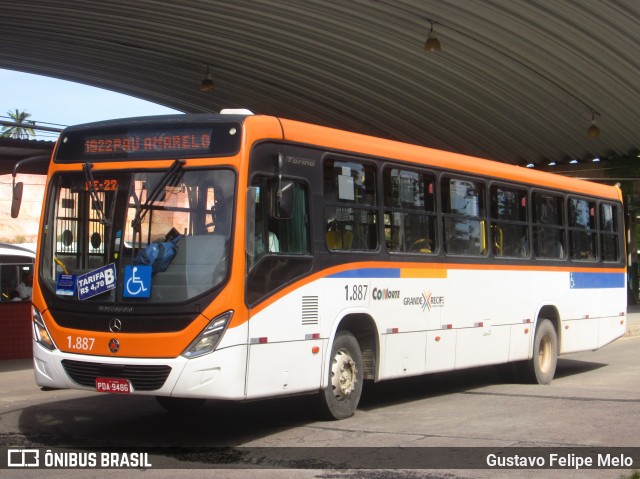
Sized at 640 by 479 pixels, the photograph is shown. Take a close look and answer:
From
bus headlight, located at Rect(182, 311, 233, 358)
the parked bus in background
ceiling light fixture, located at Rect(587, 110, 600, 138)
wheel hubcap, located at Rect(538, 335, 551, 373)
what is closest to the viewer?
bus headlight, located at Rect(182, 311, 233, 358)

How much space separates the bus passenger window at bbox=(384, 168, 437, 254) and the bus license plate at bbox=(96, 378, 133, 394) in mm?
3719

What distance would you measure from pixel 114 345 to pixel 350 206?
3132mm

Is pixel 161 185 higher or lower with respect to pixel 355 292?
higher

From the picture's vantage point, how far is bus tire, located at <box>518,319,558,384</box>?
14.5 metres

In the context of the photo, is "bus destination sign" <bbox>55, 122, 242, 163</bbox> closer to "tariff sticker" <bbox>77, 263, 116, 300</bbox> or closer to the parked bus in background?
"tariff sticker" <bbox>77, 263, 116, 300</bbox>

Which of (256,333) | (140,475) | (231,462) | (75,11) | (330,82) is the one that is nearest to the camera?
(140,475)

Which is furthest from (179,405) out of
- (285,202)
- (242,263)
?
(285,202)

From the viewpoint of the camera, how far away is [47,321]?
9.52 m

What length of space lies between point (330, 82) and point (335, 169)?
1684 centimetres

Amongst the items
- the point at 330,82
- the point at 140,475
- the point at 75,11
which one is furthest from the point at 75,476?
the point at 330,82

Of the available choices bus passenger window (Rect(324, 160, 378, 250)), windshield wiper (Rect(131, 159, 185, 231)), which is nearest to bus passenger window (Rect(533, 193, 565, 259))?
bus passenger window (Rect(324, 160, 378, 250))

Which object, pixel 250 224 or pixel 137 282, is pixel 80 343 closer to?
pixel 137 282

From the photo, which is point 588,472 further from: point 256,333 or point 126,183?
point 126,183

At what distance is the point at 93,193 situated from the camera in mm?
9688
